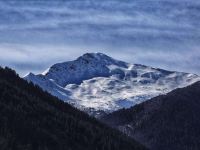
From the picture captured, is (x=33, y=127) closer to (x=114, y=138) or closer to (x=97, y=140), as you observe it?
(x=97, y=140)

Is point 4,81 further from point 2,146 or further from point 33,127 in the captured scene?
point 2,146

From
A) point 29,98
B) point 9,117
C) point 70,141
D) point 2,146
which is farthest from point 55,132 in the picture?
point 2,146

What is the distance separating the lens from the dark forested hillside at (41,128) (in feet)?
441

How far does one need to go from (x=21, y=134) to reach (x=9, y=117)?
1002 cm

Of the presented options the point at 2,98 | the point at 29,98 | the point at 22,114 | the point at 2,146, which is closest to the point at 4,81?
the point at 29,98

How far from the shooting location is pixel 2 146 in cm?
11369

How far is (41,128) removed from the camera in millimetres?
149125

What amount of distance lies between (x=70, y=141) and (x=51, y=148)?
52.5 ft

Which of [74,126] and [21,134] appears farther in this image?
[74,126]

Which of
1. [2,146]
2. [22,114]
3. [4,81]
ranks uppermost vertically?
[4,81]

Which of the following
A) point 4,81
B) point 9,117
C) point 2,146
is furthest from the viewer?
point 4,81

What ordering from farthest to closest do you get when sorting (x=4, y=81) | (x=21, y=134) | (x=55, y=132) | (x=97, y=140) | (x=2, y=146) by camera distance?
1. (x=4, y=81)
2. (x=97, y=140)
3. (x=55, y=132)
4. (x=21, y=134)
5. (x=2, y=146)

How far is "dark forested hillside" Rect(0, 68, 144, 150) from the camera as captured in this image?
134375mm

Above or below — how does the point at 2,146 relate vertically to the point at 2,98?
below
